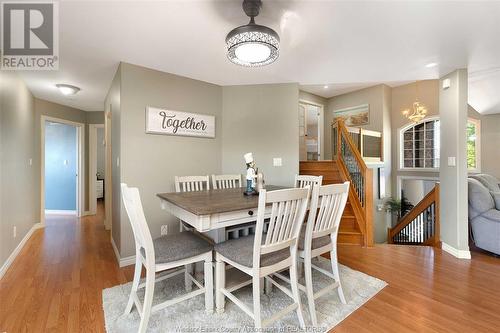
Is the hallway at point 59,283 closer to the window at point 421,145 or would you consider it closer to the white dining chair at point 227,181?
the white dining chair at point 227,181

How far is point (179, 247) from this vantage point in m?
1.75

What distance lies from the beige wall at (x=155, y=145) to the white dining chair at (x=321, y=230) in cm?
185

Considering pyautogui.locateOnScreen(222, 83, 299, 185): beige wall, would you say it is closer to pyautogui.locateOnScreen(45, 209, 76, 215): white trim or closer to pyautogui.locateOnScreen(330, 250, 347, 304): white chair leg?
pyautogui.locateOnScreen(330, 250, 347, 304): white chair leg

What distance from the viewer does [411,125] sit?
A: 560cm

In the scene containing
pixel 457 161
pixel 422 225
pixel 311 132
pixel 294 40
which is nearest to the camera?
pixel 294 40

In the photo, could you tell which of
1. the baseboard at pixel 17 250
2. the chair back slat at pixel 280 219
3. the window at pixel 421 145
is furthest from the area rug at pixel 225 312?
the window at pixel 421 145

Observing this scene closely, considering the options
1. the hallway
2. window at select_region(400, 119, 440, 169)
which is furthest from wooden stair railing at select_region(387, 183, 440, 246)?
the hallway

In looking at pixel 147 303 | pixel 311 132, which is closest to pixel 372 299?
pixel 147 303

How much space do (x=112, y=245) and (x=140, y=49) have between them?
8.48 feet

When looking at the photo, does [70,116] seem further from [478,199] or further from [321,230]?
[478,199]

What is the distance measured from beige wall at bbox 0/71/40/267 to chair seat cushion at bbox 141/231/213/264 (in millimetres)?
2001

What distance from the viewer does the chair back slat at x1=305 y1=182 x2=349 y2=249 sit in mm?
1654

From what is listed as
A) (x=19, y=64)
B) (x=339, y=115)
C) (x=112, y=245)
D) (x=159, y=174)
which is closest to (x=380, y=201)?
(x=339, y=115)

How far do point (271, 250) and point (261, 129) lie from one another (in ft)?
7.66
